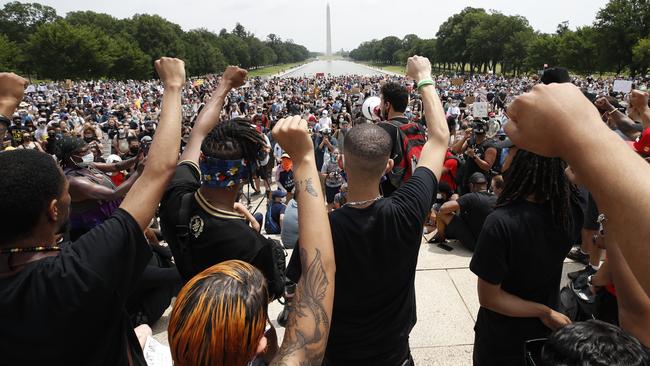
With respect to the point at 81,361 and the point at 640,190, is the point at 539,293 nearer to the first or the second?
the point at 640,190

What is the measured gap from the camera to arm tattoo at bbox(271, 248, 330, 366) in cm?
133

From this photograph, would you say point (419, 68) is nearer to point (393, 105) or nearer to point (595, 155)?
point (595, 155)

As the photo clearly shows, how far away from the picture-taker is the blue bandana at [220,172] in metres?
2.34

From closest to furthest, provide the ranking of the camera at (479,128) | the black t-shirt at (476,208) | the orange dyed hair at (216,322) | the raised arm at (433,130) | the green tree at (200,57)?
1. the orange dyed hair at (216,322)
2. the raised arm at (433,130)
3. the black t-shirt at (476,208)
4. the camera at (479,128)
5. the green tree at (200,57)

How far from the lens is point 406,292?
2.16 m

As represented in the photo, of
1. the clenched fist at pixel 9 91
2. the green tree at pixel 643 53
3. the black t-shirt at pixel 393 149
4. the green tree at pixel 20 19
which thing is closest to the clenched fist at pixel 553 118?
the clenched fist at pixel 9 91

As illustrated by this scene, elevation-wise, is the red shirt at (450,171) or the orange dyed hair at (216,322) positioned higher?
the orange dyed hair at (216,322)

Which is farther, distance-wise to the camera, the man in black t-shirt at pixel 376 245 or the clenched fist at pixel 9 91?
the clenched fist at pixel 9 91

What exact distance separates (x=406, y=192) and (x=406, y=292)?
0.56 meters

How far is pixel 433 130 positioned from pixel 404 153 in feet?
6.67

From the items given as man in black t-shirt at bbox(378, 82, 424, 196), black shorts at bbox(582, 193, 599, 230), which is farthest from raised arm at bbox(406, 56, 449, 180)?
black shorts at bbox(582, 193, 599, 230)

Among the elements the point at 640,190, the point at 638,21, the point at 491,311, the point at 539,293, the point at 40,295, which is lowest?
the point at 491,311

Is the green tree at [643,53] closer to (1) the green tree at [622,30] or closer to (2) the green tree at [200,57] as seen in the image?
(1) the green tree at [622,30]

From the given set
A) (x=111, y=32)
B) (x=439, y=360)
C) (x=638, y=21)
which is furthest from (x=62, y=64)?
(x=638, y=21)
